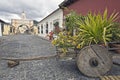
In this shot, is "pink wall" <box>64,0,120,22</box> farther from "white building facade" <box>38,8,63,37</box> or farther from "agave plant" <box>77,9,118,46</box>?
"agave plant" <box>77,9,118,46</box>

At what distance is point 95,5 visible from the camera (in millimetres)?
9641

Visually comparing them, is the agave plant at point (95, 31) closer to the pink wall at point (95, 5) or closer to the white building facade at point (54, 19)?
the pink wall at point (95, 5)

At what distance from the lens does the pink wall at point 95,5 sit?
7834 mm

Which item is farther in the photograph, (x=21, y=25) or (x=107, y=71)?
(x=21, y=25)

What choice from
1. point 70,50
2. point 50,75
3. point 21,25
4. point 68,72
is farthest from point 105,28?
point 21,25

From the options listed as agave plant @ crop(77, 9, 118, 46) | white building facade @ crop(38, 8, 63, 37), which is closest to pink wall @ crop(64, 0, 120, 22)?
white building facade @ crop(38, 8, 63, 37)

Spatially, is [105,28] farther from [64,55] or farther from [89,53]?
[64,55]

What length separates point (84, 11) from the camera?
11297 millimetres

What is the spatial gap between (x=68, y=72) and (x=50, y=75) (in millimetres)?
616

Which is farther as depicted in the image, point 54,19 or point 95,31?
point 54,19

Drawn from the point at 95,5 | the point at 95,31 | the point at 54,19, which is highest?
the point at 95,5

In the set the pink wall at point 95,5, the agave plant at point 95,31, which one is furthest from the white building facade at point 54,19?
the agave plant at point 95,31

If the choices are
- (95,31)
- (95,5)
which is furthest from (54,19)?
(95,31)

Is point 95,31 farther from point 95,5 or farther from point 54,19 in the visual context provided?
point 54,19
